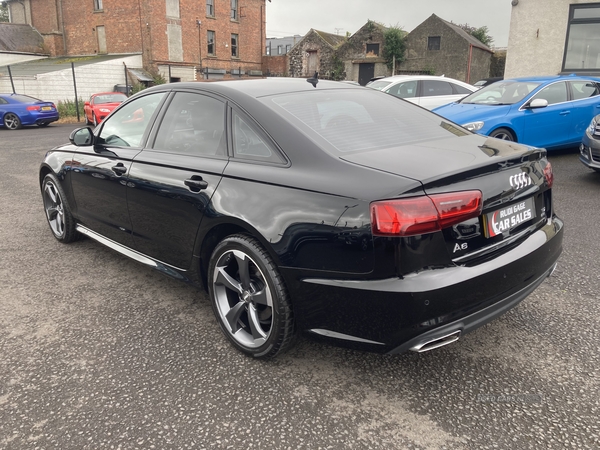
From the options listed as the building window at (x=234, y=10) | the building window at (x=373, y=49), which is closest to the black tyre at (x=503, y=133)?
the building window at (x=373, y=49)

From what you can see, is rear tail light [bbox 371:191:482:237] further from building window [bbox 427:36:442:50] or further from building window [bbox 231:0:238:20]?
building window [bbox 231:0:238:20]

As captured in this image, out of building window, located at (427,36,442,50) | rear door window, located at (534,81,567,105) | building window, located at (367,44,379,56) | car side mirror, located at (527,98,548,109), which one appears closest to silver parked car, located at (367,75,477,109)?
rear door window, located at (534,81,567,105)

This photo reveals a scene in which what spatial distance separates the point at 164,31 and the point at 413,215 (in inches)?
1478

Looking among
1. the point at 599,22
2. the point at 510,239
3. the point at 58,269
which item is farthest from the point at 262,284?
the point at 599,22

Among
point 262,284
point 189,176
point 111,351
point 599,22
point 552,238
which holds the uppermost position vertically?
point 599,22

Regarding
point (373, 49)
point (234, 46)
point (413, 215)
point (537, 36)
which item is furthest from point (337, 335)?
point (234, 46)

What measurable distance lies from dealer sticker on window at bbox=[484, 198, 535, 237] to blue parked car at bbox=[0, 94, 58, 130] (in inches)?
812

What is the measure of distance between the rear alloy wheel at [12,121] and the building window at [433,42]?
29.3m

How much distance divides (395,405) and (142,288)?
87.5 inches

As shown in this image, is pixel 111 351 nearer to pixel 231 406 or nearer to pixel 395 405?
pixel 231 406

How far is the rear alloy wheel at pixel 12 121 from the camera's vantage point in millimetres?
19172

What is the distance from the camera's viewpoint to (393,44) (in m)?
38.6

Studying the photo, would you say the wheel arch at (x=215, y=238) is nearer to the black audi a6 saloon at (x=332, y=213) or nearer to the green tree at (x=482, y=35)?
the black audi a6 saloon at (x=332, y=213)

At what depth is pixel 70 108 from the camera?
25031 millimetres
